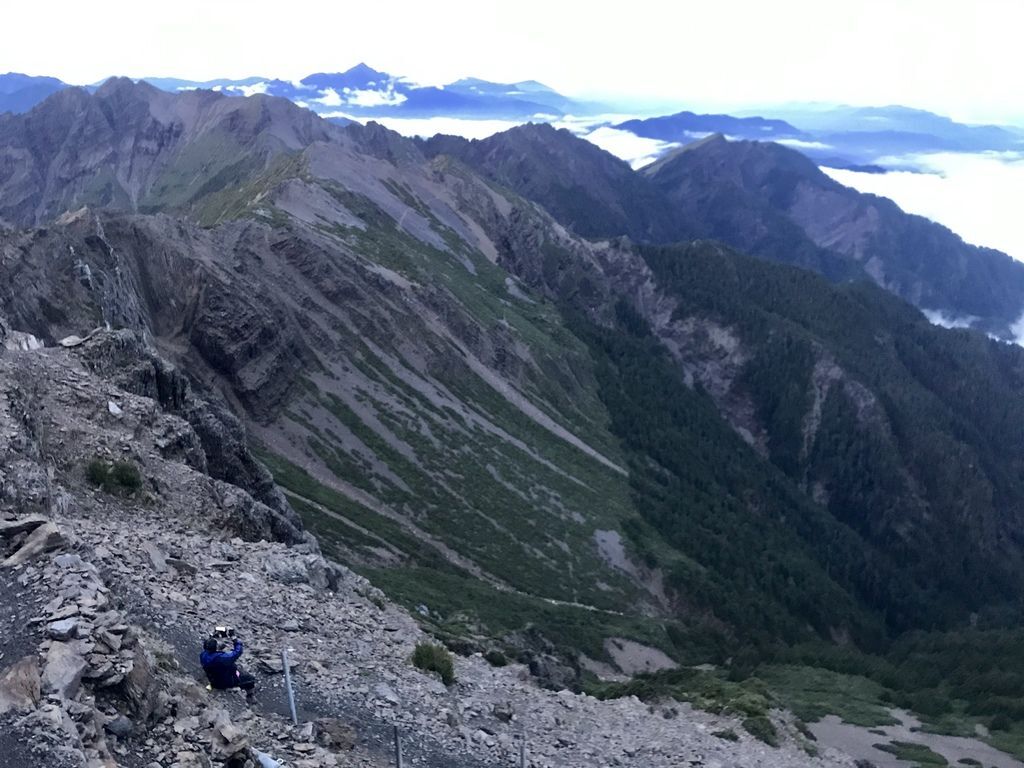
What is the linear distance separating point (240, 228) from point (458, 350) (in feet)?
133

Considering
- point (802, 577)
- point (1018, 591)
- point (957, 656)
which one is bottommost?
point (1018, 591)

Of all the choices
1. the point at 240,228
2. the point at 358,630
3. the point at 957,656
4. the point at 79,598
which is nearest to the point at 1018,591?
the point at 957,656

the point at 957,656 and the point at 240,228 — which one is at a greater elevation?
the point at 240,228

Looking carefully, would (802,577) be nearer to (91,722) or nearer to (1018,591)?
(1018,591)

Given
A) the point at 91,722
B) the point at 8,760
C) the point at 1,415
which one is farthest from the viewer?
the point at 1,415

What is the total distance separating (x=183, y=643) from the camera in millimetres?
20641

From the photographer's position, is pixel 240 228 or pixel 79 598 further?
pixel 240 228

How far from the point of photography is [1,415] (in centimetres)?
2866

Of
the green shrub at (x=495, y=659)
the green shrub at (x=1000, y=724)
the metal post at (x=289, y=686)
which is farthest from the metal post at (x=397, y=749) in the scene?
the green shrub at (x=1000, y=724)

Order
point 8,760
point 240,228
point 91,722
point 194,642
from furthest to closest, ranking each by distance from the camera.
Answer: point 240,228 < point 194,642 < point 91,722 < point 8,760

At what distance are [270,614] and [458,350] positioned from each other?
369 feet

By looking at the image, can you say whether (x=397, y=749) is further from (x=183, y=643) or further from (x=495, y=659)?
(x=495, y=659)

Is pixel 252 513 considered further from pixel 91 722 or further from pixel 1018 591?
pixel 1018 591

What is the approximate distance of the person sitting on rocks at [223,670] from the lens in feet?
62.8
